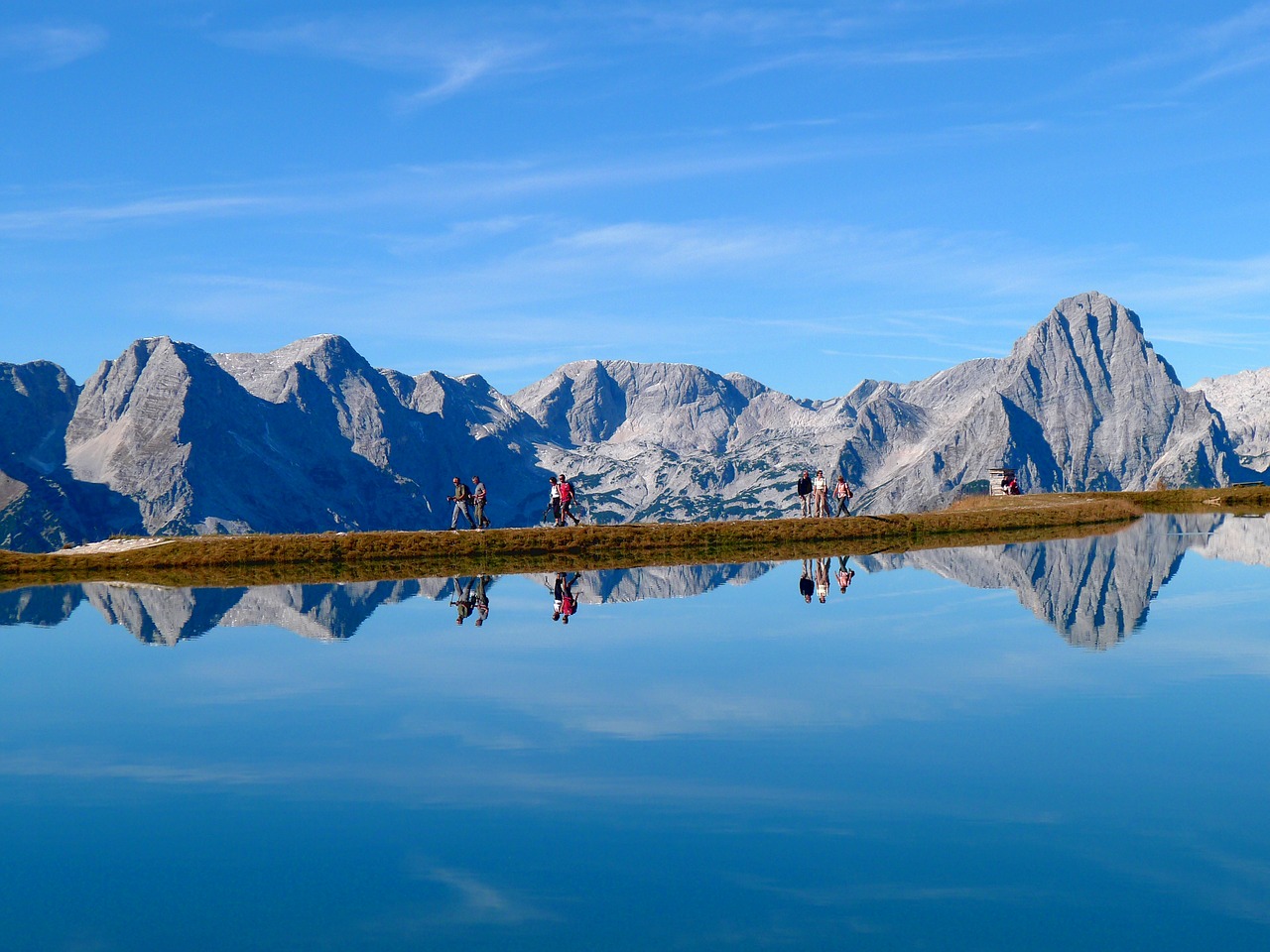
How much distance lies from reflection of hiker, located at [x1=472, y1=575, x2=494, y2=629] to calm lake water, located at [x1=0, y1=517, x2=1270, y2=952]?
9.21 meters

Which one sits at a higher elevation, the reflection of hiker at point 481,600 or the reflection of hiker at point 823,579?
the reflection of hiker at point 823,579

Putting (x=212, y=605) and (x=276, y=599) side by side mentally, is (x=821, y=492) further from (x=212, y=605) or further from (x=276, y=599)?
(x=212, y=605)

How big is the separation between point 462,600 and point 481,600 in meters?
0.76

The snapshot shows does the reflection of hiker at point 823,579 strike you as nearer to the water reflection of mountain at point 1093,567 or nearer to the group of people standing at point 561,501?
the water reflection of mountain at point 1093,567

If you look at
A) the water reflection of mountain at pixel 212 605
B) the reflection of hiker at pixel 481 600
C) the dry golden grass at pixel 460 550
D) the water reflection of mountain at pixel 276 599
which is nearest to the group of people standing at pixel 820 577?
the water reflection of mountain at pixel 276 599

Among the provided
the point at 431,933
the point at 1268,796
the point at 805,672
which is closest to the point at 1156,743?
the point at 1268,796

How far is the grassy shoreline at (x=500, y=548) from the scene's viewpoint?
62000 millimetres

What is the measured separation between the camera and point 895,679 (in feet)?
87.5

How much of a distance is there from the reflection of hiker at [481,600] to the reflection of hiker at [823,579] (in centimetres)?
1185

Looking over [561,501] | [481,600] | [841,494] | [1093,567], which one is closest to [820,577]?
[1093,567]

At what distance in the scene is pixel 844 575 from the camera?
170 ft

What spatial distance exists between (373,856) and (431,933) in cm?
270

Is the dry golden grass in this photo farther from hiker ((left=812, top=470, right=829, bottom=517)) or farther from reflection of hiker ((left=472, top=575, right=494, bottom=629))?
reflection of hiker ((left=472, top=575, right=494, bottom=629))

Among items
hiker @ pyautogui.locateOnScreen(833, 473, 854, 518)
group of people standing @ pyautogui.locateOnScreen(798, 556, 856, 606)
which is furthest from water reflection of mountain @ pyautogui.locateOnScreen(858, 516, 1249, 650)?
hiker @ pyautogui.locateOnScreen(833, 473, 854, 518)
